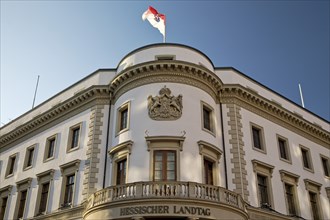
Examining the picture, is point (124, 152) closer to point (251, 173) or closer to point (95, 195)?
point (95, 195)

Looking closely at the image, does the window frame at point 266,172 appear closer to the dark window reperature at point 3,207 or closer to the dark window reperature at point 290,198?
the dark window reperature at point 290,198

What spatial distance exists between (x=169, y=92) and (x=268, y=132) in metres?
9.88

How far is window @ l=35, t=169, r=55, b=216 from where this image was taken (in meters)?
28.2

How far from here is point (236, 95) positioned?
2886 centimetres

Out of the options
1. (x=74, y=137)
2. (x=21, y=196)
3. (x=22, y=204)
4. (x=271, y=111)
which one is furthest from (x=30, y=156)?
(x=271, y=111)

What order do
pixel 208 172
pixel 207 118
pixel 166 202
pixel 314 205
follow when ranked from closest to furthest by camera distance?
pixel 166 202 → pixel 208 172 → pixel 207 118 → pixel 314 205

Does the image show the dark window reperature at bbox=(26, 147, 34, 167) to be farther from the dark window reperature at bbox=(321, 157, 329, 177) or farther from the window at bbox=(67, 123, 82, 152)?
the dark window reperature at bbox=(321, 157, 329, 177)

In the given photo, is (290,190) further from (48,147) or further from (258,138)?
(48,147)

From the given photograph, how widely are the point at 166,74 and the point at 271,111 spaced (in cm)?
1063

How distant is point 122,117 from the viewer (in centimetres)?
2703

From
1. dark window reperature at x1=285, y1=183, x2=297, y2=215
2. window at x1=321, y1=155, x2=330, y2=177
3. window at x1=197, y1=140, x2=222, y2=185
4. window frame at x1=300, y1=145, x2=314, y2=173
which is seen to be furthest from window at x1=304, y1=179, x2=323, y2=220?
window at x1=197, y1=140, x2=222, y2=185

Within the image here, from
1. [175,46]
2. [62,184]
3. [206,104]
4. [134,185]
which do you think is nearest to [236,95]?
[206,104]

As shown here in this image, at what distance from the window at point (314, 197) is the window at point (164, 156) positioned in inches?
526

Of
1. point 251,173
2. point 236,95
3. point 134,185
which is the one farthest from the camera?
point 236,95
